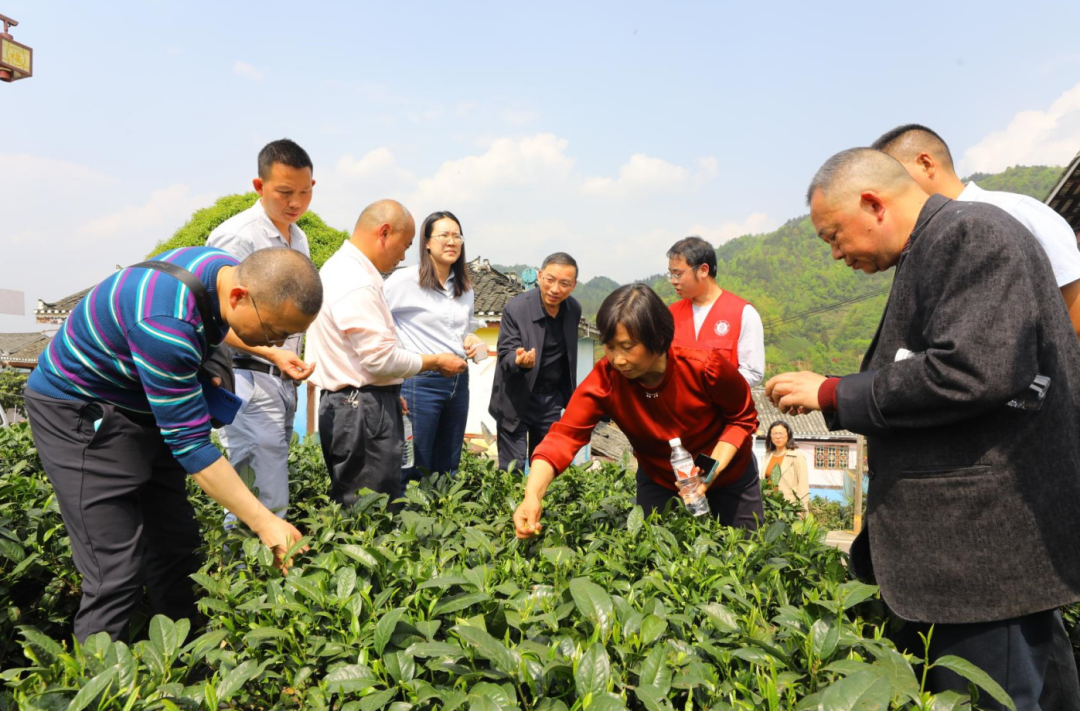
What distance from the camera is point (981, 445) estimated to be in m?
1.77

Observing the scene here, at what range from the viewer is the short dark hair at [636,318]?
268 cm

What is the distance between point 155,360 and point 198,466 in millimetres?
342

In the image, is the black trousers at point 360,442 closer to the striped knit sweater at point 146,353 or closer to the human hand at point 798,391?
the striped knit sweater at point 146,353

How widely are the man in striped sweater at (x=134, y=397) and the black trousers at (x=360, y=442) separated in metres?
1.05

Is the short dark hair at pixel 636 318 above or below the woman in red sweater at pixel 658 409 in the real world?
above

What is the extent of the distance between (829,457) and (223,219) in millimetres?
32002

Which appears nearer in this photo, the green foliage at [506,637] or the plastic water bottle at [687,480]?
the green foliage at [506,637]

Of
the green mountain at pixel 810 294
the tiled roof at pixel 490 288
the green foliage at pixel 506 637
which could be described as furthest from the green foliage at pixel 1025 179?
the green foliage at pixel 506 637

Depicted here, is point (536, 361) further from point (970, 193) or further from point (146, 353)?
point (146, 353)

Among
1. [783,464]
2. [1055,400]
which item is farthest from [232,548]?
[783,464]

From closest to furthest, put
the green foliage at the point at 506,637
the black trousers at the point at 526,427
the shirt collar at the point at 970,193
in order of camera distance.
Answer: the green foliage at the point at 506,637
the shirt collar at the point at 970,193
the black trousers at the point at 526,427

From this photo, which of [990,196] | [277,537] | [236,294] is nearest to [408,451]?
[277,537]

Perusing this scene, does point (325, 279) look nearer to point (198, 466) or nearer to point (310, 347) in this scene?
point (310, 347)

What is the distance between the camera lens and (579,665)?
1.43 meters
